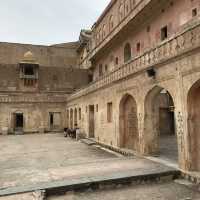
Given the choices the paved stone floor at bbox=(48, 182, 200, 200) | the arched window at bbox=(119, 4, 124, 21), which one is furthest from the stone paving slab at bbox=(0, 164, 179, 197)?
the arched window at bbox=(119, 4, 124, 21)

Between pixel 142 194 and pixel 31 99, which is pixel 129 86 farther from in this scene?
pixel 31 99

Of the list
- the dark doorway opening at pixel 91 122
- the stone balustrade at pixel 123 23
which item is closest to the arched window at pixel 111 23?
the stone balustrade at pixel 123 23

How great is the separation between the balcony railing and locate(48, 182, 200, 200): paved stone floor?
366cm

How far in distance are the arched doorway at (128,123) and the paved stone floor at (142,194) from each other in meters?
4.71

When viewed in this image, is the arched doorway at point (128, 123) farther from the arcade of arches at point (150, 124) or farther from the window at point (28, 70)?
the window at point (28, 70)

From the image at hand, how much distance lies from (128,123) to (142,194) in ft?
18.5

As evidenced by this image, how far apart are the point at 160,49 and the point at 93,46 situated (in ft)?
58.5

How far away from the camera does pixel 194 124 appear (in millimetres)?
6602

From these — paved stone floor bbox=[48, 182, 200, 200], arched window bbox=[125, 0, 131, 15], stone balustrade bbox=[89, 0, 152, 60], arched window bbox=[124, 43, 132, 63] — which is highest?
arched window bbox=[125, 0, 131, 15]

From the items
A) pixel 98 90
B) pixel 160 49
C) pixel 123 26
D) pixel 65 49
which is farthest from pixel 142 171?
pixel 65 49

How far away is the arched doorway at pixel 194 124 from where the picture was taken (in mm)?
6500

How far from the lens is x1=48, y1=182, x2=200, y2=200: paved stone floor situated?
5.24 m

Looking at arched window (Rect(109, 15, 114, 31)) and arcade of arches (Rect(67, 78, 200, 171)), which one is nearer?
arcade of arches (Rect(67, 78, 200, 171))

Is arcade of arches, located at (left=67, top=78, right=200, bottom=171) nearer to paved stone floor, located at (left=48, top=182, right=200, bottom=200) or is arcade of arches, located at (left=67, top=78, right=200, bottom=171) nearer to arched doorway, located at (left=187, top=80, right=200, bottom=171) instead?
arched doorway, located at (left=187, top=80, right=200, bottom=171)
